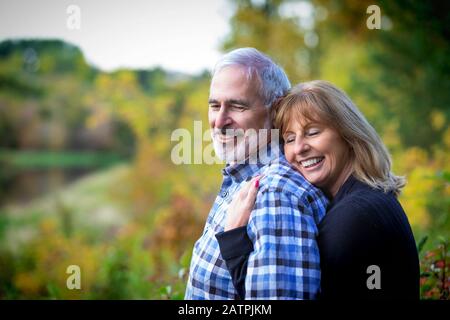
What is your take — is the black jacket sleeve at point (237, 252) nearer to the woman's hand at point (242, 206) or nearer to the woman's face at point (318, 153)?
the woman's hand at point (242, 206)

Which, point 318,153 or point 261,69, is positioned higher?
point 261,69

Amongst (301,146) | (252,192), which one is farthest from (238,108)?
(252,192)

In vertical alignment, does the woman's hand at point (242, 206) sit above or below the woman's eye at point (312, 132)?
below

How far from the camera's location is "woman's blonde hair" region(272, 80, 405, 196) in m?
2.20

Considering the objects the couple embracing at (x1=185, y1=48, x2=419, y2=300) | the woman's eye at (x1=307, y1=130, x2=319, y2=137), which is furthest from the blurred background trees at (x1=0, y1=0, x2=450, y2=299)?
the woman's eye at (x1=307, y1=130, x2=319, y2=137)

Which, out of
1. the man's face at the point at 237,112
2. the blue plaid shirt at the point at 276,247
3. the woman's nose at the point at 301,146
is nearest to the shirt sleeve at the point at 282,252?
the blue plaid shirt at the point at 276,247

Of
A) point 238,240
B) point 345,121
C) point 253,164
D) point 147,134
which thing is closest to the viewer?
point 238,240

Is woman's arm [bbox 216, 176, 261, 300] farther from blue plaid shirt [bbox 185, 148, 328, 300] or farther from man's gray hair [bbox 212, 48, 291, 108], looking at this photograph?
man's gray hair [bbox 212, 48, 291, 108]

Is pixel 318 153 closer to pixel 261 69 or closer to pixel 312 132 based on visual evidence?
pixel 312 132

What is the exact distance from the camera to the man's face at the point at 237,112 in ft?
7.52

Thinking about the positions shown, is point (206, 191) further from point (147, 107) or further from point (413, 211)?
point (413, 211)

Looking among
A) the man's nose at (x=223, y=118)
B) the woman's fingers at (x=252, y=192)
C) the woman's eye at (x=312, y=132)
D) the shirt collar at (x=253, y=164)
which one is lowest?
the woman's fingers at (x=252, y=192)

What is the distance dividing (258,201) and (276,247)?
22 cm

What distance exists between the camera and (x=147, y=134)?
31.0 ft
